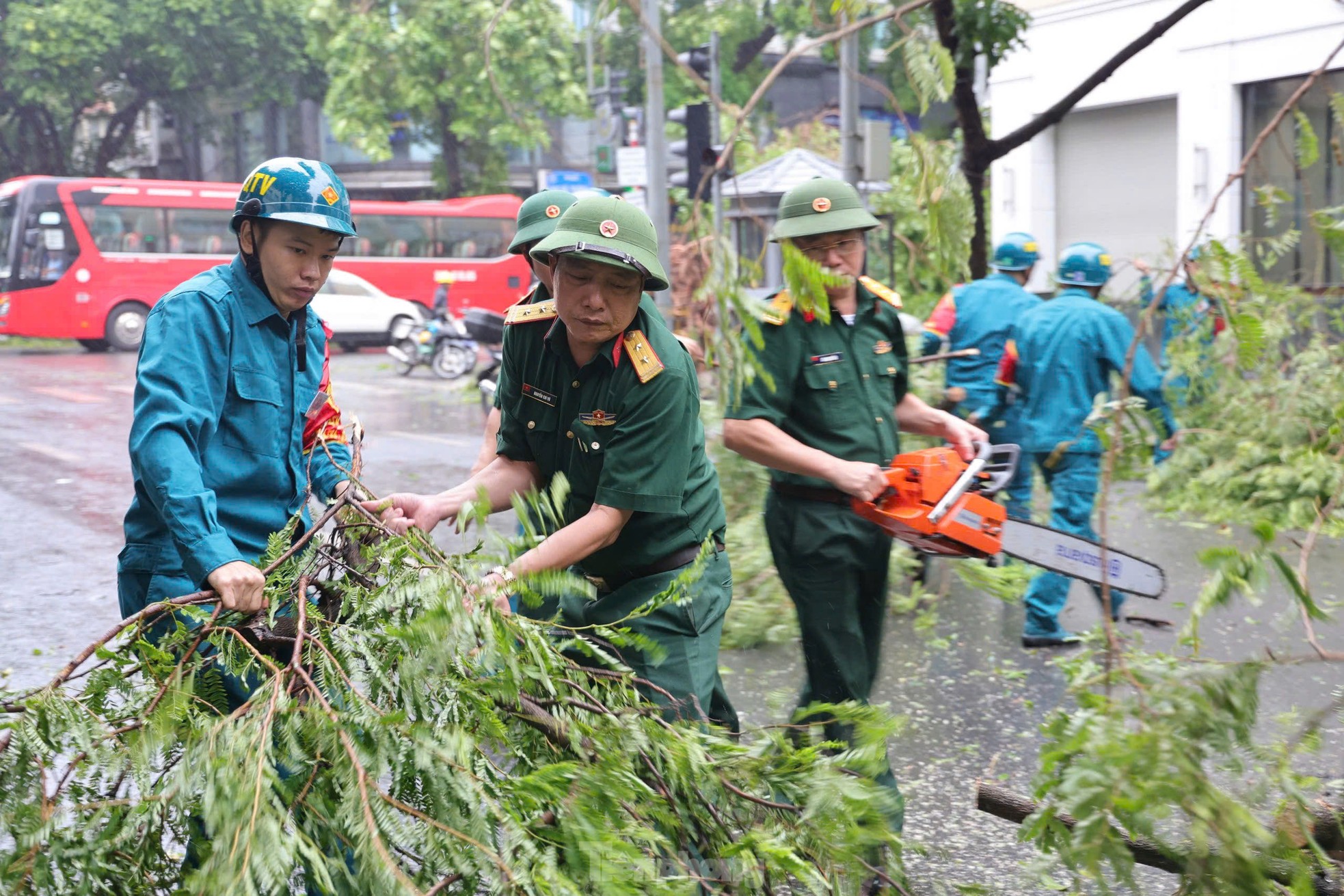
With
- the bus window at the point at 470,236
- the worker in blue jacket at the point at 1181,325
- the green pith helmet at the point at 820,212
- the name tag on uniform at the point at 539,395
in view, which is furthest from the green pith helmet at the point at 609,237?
the bus window at the point at 470,236

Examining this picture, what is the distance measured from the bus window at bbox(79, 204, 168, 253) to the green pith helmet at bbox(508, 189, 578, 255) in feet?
67.6

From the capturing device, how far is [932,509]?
10.5ft

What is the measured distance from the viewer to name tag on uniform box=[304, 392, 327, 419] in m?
2.98

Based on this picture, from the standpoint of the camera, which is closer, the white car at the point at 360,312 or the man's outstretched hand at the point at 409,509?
the man's outstretched hand at the point at 409,509

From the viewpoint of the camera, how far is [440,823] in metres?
1.89

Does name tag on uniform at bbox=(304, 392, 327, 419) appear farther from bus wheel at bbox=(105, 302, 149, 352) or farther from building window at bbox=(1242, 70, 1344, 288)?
bus wheel at bbox=(105, 302, 149, 352)

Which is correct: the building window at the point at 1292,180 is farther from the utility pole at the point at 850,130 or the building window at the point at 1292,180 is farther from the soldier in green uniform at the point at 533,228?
the soldier in green uniform at the point at 533,228

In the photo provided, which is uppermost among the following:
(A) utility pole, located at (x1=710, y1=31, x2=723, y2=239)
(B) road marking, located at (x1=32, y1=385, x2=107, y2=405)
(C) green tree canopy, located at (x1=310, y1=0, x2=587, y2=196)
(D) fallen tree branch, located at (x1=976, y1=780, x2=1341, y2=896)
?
(C) green tree canopy, located at (x1=310, y1=0, x2=587, y2=196)

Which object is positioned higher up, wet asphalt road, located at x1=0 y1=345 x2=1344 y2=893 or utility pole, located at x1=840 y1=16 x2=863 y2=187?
utility pole, located at x1=840 y1=16 x2=863 y2=187

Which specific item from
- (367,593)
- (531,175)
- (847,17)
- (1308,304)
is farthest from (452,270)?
(367,593)

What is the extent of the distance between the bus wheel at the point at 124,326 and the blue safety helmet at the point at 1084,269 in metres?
19.7

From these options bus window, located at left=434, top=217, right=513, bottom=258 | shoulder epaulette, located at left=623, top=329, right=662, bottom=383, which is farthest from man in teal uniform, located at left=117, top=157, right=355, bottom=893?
bus window, located at left=434, top=217, right=513, bottom=258

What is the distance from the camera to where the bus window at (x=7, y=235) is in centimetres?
2205

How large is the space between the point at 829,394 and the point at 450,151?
2798 centimetres
